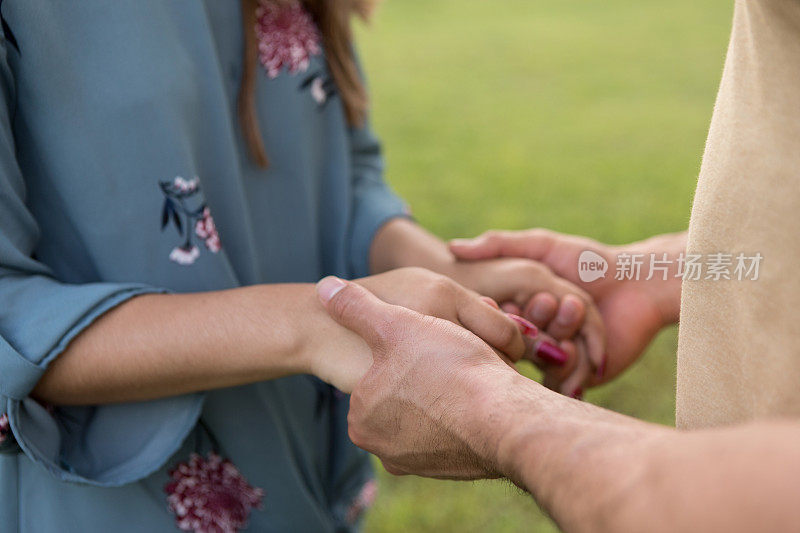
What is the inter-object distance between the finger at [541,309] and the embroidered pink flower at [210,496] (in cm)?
55

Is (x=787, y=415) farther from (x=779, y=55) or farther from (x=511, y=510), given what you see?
(x=511, y=510)

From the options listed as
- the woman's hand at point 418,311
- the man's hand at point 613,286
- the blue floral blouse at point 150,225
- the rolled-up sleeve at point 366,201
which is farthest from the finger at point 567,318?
the blue floral blouse at point 150,225

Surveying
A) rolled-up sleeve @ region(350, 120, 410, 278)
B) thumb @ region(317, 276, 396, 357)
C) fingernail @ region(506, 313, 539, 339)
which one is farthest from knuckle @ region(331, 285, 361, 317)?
rolled-up sleeve @ region(350, 120, 410, 278)

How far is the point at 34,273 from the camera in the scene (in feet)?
3.29

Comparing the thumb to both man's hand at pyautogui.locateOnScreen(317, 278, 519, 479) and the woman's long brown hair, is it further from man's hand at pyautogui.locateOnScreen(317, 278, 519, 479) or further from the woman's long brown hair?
the woman's long brown hair

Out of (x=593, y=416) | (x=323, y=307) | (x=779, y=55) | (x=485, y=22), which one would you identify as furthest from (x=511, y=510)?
(x=485, y=22)

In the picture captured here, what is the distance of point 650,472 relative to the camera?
56 centimetres

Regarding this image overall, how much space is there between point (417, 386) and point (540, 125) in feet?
14.6

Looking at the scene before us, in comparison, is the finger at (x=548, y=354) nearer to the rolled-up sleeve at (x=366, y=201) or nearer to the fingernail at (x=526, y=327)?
the fingernail at (x=526, y=327)

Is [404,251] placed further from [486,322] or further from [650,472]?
[650,472]

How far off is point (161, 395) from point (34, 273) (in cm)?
24

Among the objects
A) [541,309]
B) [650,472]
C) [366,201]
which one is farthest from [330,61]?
[650,472]

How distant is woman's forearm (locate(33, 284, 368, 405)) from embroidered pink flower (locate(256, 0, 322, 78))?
422 millimetres

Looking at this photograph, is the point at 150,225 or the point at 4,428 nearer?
the point at 4,428
